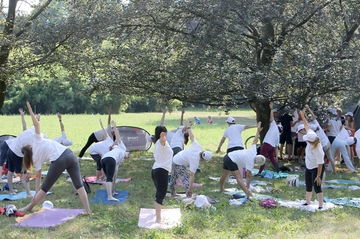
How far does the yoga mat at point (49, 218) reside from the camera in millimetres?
6871

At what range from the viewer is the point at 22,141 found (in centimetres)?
909

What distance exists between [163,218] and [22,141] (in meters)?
3.53

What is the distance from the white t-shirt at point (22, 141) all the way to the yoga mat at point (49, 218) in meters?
1.80

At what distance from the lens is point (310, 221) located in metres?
7.29

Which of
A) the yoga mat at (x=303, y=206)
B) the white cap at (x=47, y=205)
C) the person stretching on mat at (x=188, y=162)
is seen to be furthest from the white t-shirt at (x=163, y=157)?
the yoga mat at (x=303, y=206)

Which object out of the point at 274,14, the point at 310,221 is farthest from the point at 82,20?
the point at 310,221

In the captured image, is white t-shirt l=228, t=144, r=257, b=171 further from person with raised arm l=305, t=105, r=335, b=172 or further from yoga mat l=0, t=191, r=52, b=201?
yoga mat l=0, t=191, r=52, b=201

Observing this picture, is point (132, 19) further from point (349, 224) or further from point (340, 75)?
point (349, 224)

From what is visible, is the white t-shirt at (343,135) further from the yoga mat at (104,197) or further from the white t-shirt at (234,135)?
the yoga mat at (104,197)

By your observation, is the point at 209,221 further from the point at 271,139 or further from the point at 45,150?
the point at 271,139

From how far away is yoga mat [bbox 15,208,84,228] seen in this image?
6871 mm

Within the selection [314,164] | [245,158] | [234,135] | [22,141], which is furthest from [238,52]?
[22,141]

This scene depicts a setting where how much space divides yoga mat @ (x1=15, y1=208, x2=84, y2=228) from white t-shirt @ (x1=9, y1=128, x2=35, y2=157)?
180cm

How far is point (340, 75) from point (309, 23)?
2.49m
